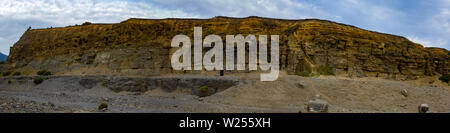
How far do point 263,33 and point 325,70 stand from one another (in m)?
7.24

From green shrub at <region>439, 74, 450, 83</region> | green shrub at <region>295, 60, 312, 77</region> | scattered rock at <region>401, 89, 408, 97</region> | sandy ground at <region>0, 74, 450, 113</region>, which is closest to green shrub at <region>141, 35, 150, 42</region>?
sandy ground at <region>0, 74, 450, 113</region>

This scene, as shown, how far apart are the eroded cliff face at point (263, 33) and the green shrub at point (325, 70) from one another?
0.23 m

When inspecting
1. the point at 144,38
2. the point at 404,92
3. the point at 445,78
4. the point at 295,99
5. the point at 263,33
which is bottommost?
the point at 295,99

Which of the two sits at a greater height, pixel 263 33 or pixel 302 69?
pixel 263 33

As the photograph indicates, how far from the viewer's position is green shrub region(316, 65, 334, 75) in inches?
1117

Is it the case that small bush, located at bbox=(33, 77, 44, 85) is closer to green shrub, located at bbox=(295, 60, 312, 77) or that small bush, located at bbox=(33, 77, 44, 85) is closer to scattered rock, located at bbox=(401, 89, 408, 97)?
green shrub, located at bbox=(295, 60, 312, 77)

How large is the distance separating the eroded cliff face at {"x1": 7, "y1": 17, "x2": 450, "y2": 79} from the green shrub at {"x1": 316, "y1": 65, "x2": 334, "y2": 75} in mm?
230

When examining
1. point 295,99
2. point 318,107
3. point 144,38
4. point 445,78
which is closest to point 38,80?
point 144,38

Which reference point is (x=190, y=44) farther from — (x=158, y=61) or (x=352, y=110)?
(x=352, y=110)

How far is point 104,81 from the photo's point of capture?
29.6 metres

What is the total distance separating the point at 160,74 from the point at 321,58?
1501 cm

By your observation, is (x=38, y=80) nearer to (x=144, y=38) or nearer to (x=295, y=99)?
(x=144, y=38)

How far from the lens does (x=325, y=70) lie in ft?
A: 94.1

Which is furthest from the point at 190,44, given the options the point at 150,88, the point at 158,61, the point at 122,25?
the point at 122,25
